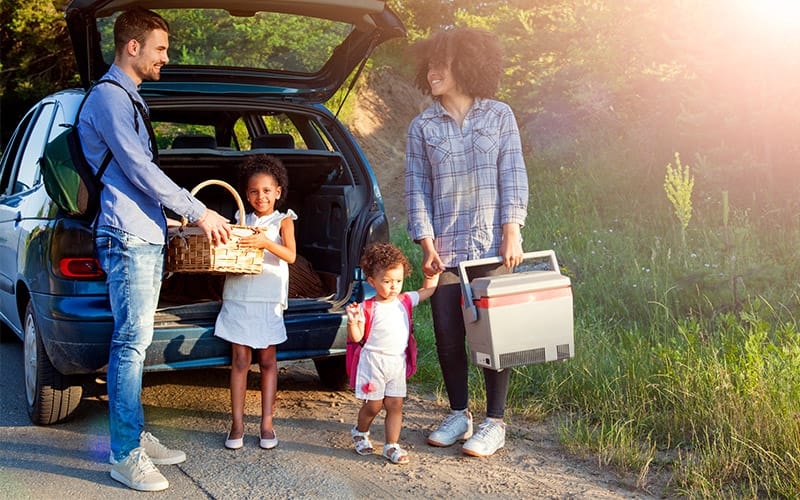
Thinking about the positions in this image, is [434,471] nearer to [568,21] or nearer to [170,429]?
[170,429]

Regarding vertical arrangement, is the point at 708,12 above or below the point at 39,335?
above

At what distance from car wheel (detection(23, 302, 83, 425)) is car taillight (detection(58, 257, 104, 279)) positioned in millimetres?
453

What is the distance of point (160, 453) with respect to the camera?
4.08 m

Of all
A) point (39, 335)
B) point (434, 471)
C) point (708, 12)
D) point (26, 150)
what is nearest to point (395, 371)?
point (434, 471)

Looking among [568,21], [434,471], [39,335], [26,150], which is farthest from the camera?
[568,21]

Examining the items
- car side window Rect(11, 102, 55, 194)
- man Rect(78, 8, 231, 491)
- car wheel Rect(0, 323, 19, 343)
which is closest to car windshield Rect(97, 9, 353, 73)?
car side window Rect(11, 102, 55, 194)

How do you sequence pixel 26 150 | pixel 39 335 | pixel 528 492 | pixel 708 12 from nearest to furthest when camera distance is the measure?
1. pixel 528 492
2. pixel 39 335
3. pixel 26 150
4. pixel 708 12

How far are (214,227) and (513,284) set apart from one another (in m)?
1.34

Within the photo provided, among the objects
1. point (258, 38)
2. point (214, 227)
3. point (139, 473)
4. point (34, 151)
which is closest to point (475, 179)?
point (214, 227)

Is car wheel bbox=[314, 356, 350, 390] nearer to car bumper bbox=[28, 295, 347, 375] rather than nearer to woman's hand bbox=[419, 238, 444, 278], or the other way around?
car bumper bbox=[28, 295, 347, 375]

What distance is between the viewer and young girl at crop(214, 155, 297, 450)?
170 inches

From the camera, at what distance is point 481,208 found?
4121 mm

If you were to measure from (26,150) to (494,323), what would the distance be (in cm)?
313

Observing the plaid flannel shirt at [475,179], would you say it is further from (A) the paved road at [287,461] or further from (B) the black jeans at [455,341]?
(A) the paved road at [287,461]
